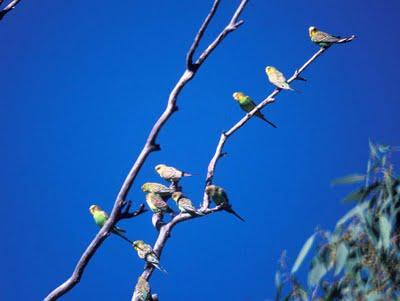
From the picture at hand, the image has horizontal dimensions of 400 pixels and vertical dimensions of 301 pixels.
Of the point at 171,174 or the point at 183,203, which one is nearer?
the point at 183,203

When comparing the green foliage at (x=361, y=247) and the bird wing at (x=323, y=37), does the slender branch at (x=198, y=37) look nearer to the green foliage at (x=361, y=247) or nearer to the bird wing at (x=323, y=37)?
the green foliage at (x=361, y=247)

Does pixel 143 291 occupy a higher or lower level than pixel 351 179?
higher

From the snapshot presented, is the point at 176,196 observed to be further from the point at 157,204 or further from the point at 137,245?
the point at 137,245

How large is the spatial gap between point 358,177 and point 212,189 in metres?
1.61

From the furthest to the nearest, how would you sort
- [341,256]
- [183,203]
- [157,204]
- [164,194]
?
[164,194] < [157,204] < [183,203] < [341,256]

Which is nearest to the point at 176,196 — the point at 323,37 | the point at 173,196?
the point at 173,196

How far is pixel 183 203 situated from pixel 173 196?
25.1 inches

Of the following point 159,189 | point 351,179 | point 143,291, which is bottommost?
point 351,179

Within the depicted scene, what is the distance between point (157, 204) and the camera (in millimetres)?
5688

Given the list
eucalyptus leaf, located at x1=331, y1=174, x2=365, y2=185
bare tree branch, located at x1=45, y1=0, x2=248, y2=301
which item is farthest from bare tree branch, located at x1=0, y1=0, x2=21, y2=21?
eucalyptus leaf, located at x1=331, y1=174, x2=365, y2=185

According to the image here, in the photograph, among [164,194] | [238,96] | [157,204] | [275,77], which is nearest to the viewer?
[157,204]

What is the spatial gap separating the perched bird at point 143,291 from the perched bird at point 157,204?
35.2 inches

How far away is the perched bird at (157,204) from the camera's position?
5.56 meters

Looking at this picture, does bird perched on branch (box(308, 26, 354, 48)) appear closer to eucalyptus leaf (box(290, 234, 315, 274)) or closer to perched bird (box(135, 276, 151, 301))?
perched bird (box(135, 276, 151, 301))
